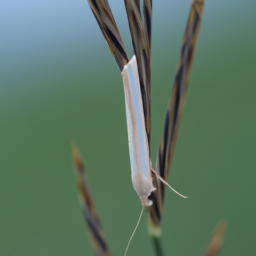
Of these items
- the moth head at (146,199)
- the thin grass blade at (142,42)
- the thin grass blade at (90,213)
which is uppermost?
the thin grass blade at (142,42)

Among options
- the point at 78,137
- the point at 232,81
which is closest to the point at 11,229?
the point at 78,137

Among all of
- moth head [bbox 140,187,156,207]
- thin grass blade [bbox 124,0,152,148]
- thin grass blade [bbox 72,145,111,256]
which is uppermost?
thin grass blade [bbox 124,0,152,148]

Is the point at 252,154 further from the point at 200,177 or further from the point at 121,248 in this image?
the point at 121,248

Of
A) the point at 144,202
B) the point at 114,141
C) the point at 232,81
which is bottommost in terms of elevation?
the point at 114,141

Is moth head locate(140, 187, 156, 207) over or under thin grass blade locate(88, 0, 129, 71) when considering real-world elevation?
under

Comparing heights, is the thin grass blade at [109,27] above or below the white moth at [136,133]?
above
